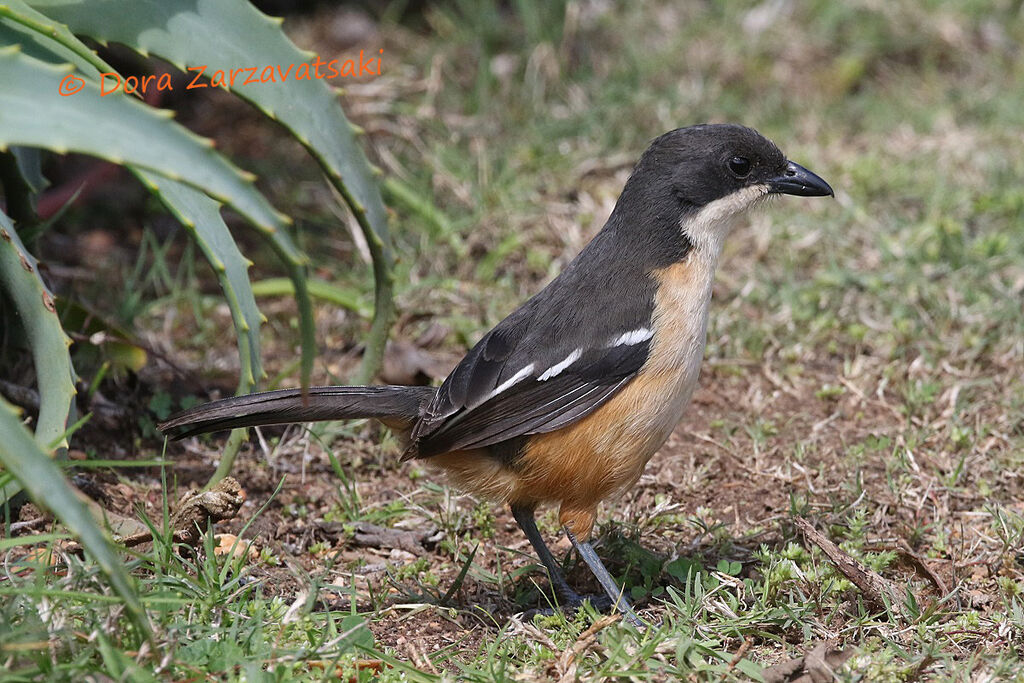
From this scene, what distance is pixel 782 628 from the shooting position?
3.71 meters

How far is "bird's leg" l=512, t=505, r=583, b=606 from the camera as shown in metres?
4.11

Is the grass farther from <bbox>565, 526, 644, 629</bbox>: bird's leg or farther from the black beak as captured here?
the black beak

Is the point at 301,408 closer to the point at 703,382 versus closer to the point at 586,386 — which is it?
the point at 586,386

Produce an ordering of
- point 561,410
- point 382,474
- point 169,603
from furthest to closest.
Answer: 1. point 382,474
2. point 561,410
3. point 169,603

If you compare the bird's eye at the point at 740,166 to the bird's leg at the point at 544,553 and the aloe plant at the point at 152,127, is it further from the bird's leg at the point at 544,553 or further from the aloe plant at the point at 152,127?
the bird's leg at the point at 544,553

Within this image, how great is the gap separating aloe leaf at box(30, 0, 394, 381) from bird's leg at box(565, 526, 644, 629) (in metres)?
1.34

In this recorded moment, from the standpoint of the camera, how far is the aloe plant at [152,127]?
2.78m

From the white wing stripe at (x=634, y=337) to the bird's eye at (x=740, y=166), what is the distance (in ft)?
2.58

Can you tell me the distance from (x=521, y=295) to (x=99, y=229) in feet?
8.76

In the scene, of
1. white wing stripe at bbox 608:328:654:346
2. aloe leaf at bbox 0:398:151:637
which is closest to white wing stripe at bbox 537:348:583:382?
white wing stripe at bbox 608:328:654:346

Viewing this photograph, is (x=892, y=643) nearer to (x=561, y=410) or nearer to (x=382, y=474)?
(x=561, y=410)

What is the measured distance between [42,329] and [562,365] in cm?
177

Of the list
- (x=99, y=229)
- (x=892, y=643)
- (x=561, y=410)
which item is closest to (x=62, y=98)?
(x=561, y=410)

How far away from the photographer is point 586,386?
404cm
